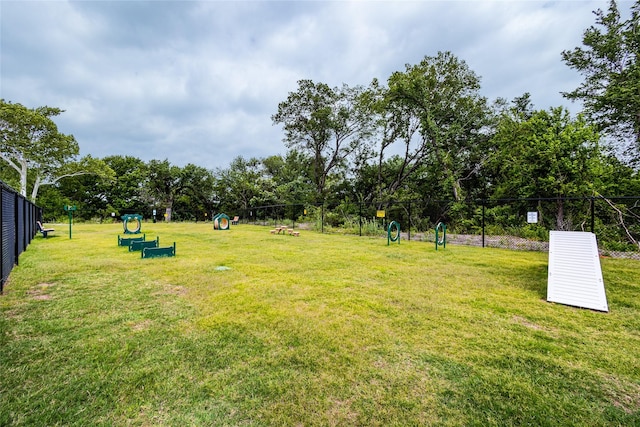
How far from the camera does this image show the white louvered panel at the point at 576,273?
414 cm

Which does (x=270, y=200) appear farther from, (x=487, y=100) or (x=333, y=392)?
(x=333, y=392)

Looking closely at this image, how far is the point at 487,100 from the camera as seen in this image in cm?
1892

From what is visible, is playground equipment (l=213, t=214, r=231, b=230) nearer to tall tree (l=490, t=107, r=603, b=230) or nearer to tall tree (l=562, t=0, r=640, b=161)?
tall tree (l=490, t=107, r=603, b=230)

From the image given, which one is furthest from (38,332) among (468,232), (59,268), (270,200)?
(270,200)

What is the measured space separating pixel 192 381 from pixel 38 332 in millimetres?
2376

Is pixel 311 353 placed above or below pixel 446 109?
below

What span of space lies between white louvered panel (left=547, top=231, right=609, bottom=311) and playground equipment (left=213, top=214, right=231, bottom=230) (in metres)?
17.7

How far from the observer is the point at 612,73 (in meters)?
15.0

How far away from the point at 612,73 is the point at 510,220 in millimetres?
10982

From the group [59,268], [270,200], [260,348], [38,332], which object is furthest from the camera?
[270,200]

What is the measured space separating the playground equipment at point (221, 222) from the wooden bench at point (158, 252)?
10424 mm

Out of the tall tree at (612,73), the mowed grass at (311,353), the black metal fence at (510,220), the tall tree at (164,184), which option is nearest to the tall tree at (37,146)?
the tall tree at (164,184)

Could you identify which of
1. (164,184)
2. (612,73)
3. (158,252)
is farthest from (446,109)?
(164,184)

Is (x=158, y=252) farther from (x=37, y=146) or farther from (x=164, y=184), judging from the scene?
(x=164, y=184)
